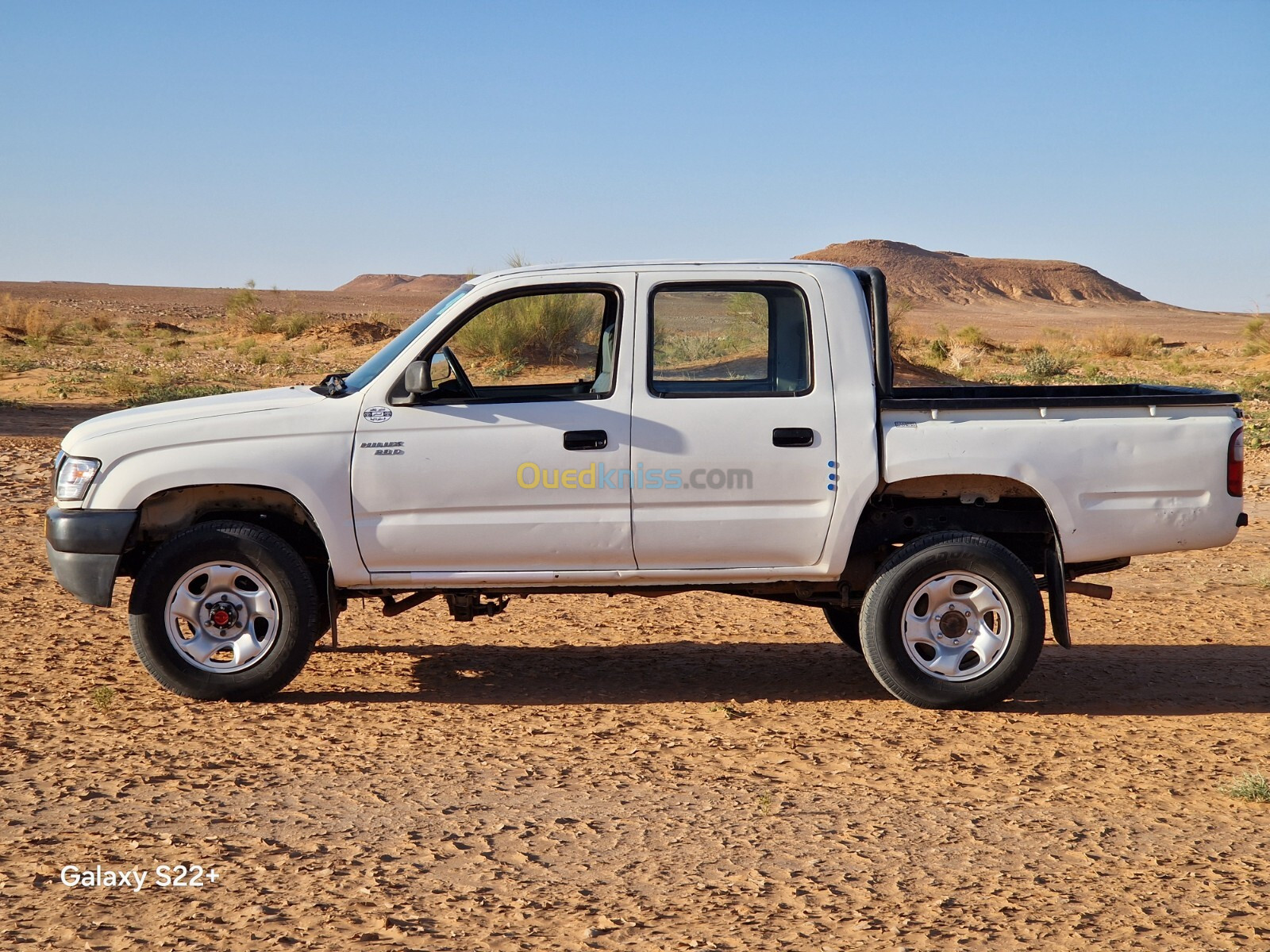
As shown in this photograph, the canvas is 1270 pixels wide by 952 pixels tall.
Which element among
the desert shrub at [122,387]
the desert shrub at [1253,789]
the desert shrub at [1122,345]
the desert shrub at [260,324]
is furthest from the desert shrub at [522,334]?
the desert shrub at [1122,345]

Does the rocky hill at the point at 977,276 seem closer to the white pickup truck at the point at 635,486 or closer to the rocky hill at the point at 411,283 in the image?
the rocky hill at the point at 411,283

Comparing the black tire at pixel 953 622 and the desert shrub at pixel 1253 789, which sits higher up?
the black tire at pixel 953 622

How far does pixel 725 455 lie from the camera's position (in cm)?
611

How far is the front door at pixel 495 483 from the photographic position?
6.09m

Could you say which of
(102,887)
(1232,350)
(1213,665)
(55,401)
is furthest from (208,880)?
(1232,350)

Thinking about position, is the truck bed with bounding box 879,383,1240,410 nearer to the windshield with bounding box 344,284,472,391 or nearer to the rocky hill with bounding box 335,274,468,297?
the windshield with bounding box 344,284,472,391

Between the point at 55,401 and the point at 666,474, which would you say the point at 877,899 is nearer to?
the point at 666,474

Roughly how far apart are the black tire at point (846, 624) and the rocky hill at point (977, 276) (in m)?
111

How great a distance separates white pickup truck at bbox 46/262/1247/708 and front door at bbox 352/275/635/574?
10 mm

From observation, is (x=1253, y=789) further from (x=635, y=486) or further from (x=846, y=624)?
(x=635, y=486)

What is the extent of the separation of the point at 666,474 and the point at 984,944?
9.30 feet

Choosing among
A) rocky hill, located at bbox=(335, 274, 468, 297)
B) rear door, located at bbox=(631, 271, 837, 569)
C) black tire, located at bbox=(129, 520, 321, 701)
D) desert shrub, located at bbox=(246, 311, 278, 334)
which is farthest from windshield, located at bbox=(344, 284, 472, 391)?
rocky hill, located at bbox=(335, 274, 468, 297)

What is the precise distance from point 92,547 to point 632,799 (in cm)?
283

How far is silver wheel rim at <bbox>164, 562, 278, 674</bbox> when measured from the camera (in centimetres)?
619
